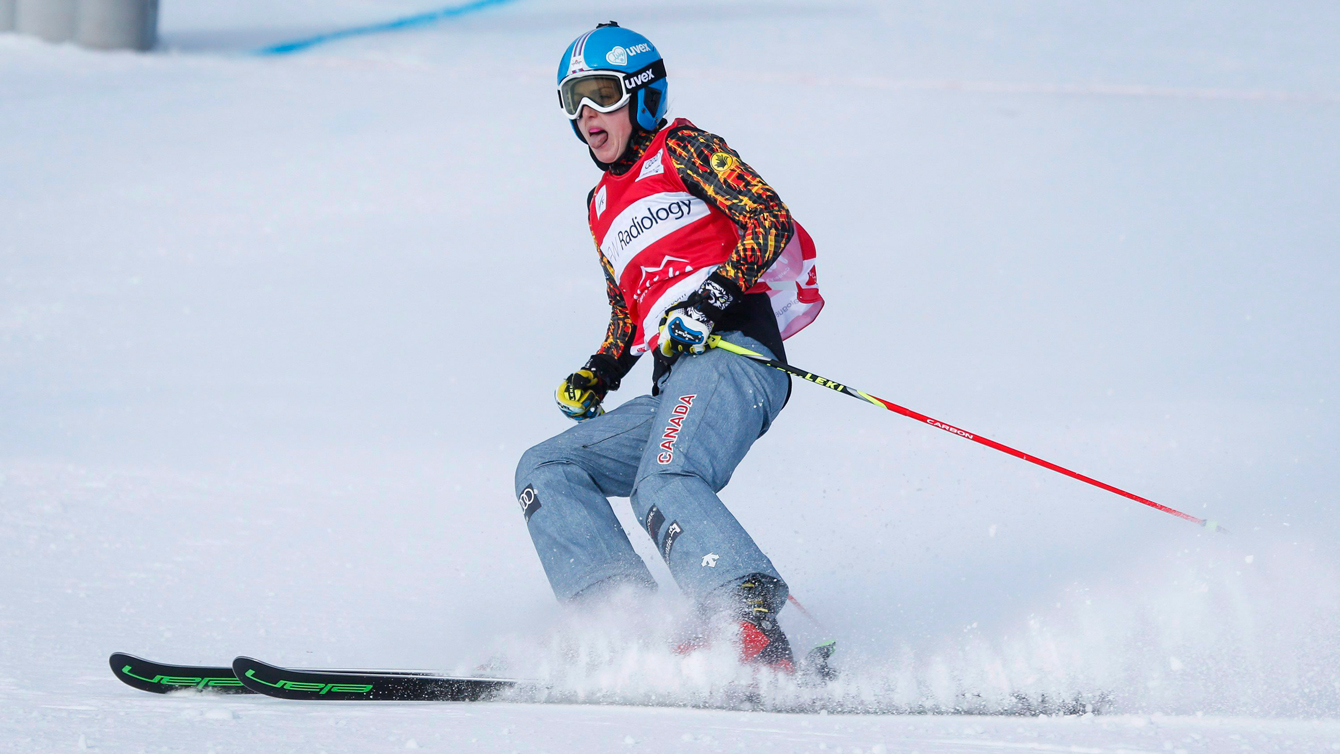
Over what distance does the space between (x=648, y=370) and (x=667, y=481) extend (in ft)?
12.7

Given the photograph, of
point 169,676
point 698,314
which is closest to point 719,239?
point 698,314

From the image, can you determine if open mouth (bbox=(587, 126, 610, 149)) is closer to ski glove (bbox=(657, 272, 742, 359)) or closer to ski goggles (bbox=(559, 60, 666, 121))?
ski goggles (bbox=(559, 60, 666, 121))

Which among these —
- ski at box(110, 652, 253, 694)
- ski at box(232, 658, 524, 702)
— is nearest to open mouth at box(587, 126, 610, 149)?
ski at box(232, 658, 524, 702)

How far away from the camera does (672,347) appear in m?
2.69

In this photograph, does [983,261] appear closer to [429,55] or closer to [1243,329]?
[1243,329]

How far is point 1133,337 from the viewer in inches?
273

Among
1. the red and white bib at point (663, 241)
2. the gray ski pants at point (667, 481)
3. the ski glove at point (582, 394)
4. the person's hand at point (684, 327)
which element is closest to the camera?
the gray ski pants at point (667, 481)

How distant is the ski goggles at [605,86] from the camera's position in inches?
113

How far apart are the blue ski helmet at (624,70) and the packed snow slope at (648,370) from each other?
3.76 ft

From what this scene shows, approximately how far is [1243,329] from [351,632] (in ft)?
18.6

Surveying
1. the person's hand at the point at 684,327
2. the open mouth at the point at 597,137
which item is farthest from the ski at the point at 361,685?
the open mouth at the point at 597,137

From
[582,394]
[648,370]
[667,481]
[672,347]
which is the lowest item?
[667,481]

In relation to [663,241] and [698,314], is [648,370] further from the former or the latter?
[698,314]

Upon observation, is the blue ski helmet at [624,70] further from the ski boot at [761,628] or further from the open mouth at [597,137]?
the ski boot at [761,628]
